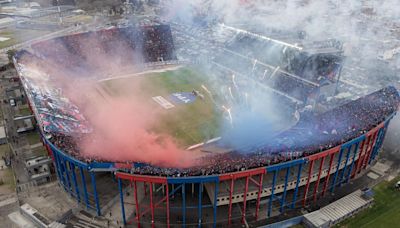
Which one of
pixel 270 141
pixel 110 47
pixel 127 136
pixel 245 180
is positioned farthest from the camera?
pixel 110 47

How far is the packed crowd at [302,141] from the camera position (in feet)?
129

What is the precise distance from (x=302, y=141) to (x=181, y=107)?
31059mm

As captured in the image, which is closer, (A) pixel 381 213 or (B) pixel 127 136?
(A) pixel 381 213

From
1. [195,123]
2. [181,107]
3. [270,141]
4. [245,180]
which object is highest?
[270,141]

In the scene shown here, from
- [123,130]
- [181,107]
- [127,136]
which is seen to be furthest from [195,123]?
[127,136]

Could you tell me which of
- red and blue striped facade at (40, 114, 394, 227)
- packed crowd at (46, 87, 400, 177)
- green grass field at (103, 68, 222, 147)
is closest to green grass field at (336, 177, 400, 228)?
red and blue striped facade at (40, 114, 394, 227)

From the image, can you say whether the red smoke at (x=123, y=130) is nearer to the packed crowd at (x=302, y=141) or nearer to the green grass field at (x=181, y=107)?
the green grass field at (x=181, y=107)

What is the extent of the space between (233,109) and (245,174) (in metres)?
31.2

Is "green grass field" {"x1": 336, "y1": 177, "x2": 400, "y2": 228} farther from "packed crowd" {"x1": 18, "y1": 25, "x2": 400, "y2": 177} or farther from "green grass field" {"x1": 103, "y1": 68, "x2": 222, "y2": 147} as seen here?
"green grass field" {"x1": 103, "y1": 68, "x2": 222, "y2": 147}

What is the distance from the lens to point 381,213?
148 feet

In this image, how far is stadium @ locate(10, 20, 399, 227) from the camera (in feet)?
137

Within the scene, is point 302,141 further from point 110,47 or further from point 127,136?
point 110,47

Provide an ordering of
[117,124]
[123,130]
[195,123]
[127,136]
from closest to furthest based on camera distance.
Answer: [127,136], [123,130], [117,124], [195,123]

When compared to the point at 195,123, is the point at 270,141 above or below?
above
